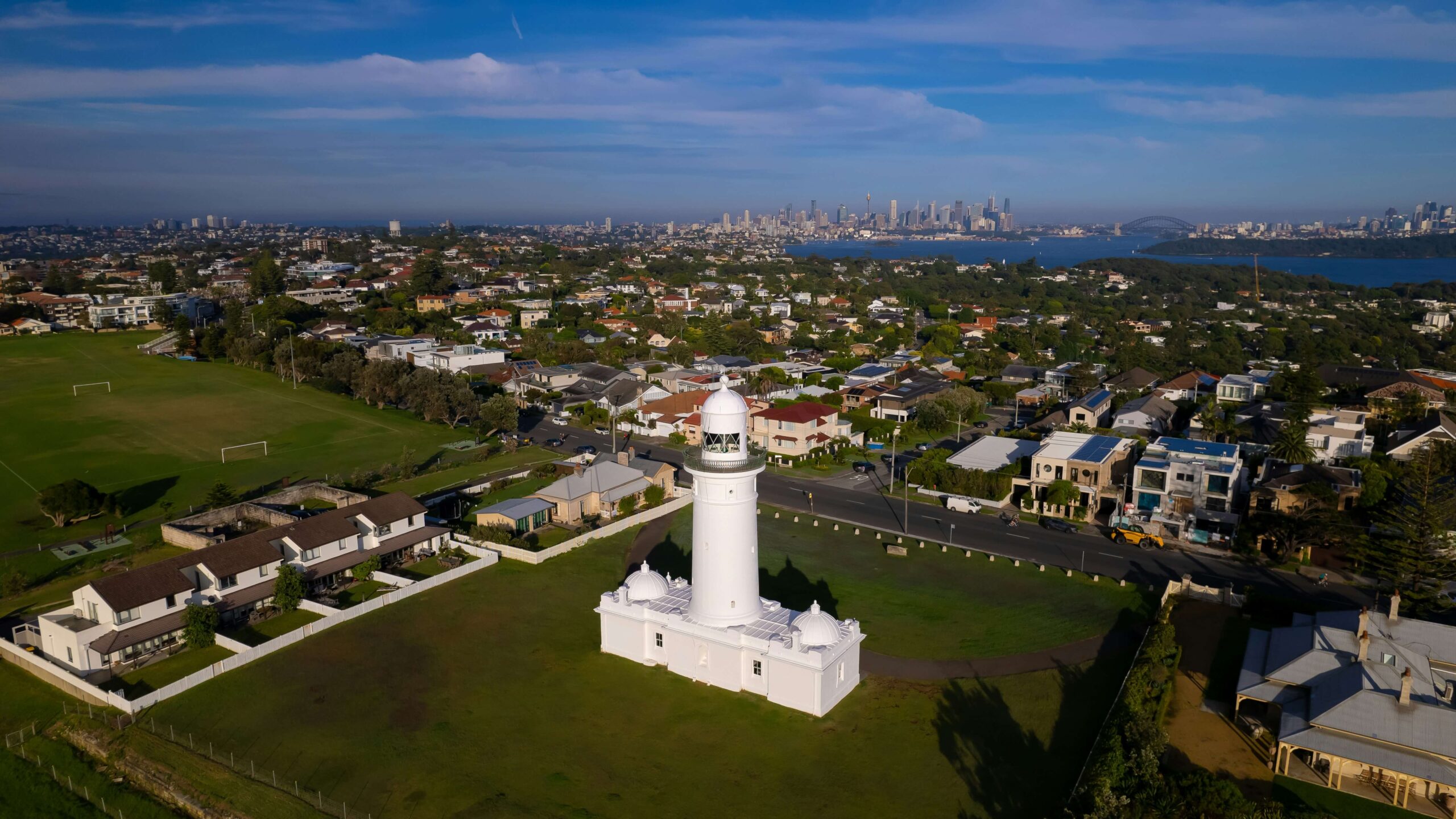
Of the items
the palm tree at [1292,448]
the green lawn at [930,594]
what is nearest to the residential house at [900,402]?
the palm tree at [1292,448]

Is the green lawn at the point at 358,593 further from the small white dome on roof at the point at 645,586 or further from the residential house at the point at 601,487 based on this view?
the small white dome on roof at the point at 645,586

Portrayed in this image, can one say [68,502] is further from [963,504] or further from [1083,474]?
[1083,474]

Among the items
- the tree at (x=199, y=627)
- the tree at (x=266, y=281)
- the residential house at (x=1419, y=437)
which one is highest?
the tree at (x=266, y=281)

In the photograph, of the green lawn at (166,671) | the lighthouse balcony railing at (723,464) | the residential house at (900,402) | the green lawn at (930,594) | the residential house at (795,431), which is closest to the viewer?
the lighthouse balcony railing at (723,464)

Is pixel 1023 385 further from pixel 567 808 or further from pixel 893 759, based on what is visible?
pixel 567 808

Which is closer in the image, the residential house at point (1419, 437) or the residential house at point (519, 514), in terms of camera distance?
the residential house at point (519, 514)

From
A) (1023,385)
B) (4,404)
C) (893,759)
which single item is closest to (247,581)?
(893,759)

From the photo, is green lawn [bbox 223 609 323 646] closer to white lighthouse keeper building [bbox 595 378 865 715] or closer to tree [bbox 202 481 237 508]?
white lighthouse keeper building [bbox 595 378 865 715]

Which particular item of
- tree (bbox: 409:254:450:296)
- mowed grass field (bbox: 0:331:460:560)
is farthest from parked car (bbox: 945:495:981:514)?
tree (bbox: 409:254:450:296)
